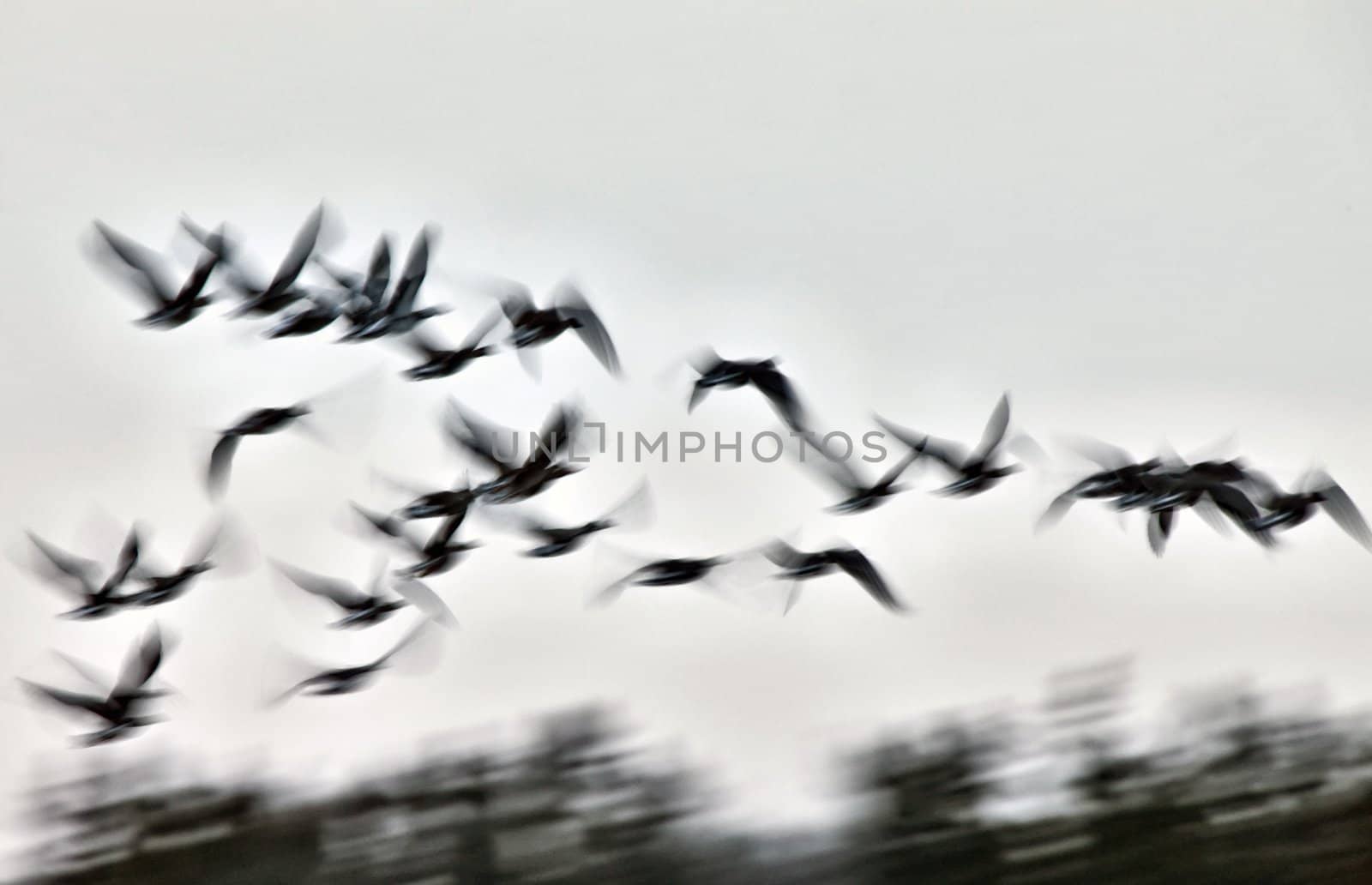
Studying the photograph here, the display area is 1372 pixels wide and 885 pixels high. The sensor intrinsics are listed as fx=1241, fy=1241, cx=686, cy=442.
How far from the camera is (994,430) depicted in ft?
5.25

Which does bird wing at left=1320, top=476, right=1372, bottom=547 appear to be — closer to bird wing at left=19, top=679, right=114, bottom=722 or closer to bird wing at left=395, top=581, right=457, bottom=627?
bird wing at left=395, top=581, right=457, bottom=627

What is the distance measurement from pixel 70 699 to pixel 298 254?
0.57m

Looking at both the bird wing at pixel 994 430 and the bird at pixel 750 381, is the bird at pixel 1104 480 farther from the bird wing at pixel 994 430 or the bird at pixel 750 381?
the bird at pixel 750 381

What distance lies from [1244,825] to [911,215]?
846 millimetres

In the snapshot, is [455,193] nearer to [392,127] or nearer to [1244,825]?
[392,127]

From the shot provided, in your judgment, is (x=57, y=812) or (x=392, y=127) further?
(x=392, y=127)

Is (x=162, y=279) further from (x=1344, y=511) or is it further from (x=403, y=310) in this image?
(x=1344, y=511)

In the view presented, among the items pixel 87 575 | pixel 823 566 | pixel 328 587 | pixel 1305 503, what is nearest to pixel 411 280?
pixel 328 587

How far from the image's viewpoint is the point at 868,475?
5.15 feet

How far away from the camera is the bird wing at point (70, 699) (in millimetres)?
1399

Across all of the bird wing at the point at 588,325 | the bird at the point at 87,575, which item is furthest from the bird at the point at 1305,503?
the bird at the point at 87,575

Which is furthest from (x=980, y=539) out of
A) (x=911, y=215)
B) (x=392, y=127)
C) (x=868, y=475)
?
(x=392, y=127)

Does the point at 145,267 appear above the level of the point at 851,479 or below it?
above

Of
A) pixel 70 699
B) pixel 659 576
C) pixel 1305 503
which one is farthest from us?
pixel 1305 503
